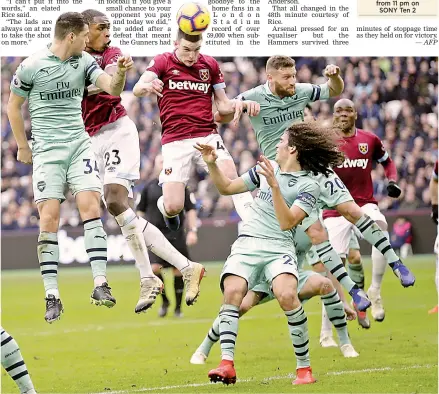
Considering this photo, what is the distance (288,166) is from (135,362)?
3.03 metres

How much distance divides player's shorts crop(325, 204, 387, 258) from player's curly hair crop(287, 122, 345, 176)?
2.74 metres

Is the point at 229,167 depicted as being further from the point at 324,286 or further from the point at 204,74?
the point at 324,286

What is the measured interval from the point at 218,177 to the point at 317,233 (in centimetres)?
178

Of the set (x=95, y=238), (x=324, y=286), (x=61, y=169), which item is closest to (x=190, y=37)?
(x=61, y=169)

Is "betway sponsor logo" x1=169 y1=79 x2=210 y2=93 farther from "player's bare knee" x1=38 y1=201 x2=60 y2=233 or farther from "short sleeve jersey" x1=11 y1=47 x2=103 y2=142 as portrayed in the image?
"player's bare knee" x1=38 y1=201 x2=60 y2=233

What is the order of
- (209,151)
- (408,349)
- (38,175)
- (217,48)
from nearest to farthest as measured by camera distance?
1. (209,151)
2. (38,175)
3. (217,48)
4. (408,349)

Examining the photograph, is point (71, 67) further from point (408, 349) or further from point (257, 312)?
point (257, 312)

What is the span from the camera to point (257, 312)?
13758 mm

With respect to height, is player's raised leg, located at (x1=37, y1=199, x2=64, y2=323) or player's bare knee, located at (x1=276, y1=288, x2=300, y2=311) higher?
player's raised leg, located at (x1=37, y1=199, x2=64, y2=323)

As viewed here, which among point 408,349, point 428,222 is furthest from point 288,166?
point 428,222

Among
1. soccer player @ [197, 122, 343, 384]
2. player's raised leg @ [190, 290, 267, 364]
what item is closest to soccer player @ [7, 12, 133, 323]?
soccer player @ [197, 122, 343, 384]

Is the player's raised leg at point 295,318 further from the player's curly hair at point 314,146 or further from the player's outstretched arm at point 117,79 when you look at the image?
the player's outstretched arm at point 117,79

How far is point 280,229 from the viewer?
7082mm

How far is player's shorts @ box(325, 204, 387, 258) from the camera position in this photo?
32.5 feet
